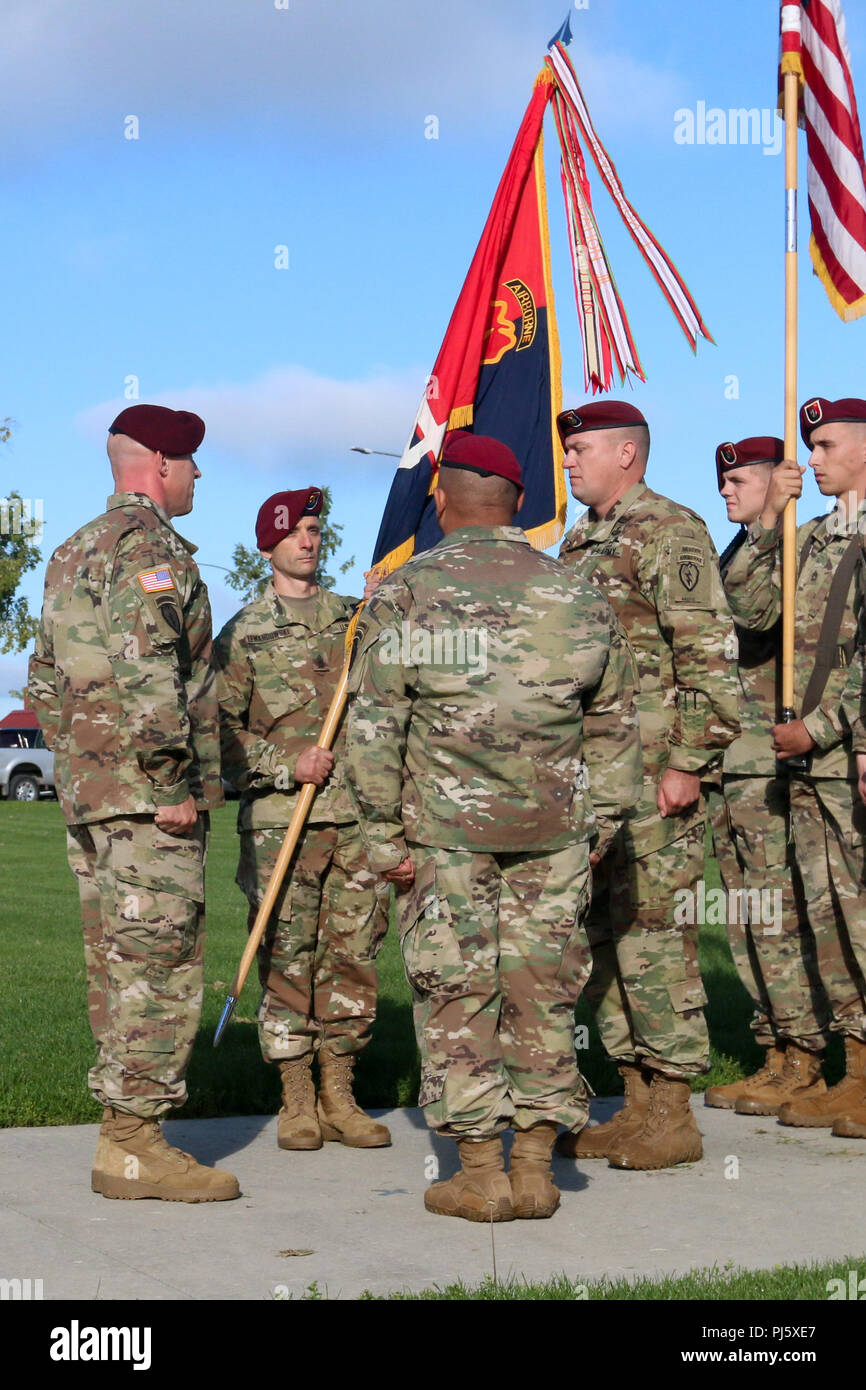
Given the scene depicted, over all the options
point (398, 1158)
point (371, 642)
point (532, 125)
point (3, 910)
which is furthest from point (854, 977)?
point (3, 910)

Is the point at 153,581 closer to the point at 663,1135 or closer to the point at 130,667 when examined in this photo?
the point at 130,667

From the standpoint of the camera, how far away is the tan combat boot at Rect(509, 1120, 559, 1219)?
4875 mm

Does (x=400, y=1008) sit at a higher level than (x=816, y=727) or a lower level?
lower

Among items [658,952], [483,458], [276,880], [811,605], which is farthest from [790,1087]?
[483,458]

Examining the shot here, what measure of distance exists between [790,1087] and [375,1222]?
2.49 m

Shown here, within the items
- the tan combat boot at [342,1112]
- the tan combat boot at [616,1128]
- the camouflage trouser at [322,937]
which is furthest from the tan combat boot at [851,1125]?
the camouflage trouser at [322,937]

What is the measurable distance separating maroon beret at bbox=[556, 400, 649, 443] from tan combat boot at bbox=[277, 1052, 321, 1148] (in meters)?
2.72

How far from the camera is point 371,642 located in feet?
16.7

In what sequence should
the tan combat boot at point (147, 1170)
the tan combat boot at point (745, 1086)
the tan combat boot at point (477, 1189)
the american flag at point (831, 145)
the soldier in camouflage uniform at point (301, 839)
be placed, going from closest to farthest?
the tan combat boot at point (477, 1189), the tan combat boot at point (147, 1170), the soldier in camouflage uniform at point (301, 839), the tan combat boot at point (745, 1086), the american flag at point (831, 145)

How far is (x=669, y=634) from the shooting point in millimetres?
5898

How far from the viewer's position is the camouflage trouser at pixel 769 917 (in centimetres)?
673

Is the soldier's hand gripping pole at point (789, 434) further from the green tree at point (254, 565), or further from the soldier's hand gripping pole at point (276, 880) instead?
the green tree at point (254, 565)
